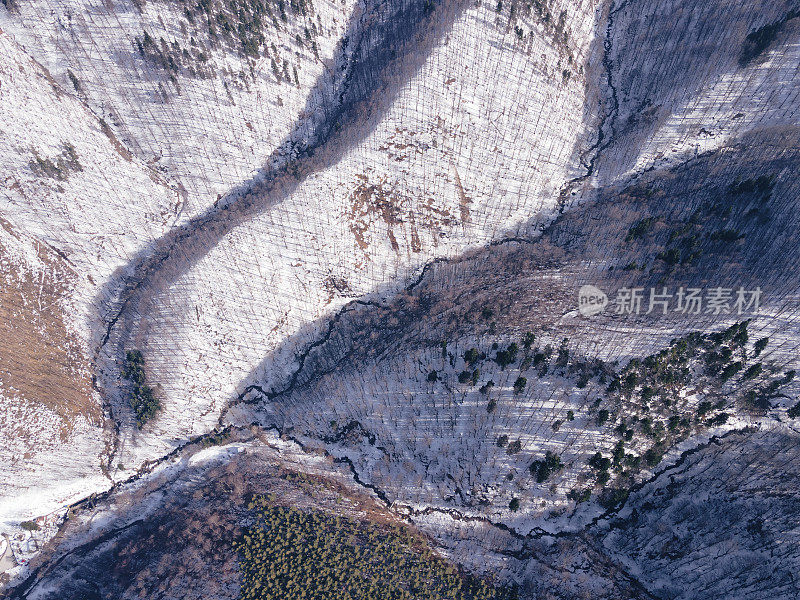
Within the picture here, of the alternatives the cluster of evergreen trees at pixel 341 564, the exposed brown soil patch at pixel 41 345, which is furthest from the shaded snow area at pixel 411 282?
the cluster of evergreen trees at pixel 341 564

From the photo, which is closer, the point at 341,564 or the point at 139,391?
the point at 341,564

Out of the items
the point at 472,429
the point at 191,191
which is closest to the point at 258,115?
the point at 191,191

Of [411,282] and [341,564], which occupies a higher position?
[411,282]

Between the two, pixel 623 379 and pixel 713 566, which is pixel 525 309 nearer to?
pixel 623 379

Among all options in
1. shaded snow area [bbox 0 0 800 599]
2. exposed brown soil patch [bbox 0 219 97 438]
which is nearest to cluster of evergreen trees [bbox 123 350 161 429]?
shaded snow area [bbox 0 0 800 599]

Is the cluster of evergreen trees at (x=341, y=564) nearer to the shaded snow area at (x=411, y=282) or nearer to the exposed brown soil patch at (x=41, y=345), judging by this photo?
the shaded snow area at (x=411, y=282)

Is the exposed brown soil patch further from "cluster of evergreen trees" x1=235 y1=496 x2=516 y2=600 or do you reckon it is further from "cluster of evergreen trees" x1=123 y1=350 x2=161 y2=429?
"cluster of evergreen trees" x1=235 y1=496 x2=516 y2=600

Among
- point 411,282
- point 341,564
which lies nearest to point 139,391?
point 341,564

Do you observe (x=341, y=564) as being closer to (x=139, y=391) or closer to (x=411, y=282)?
(x=139, y=391)
